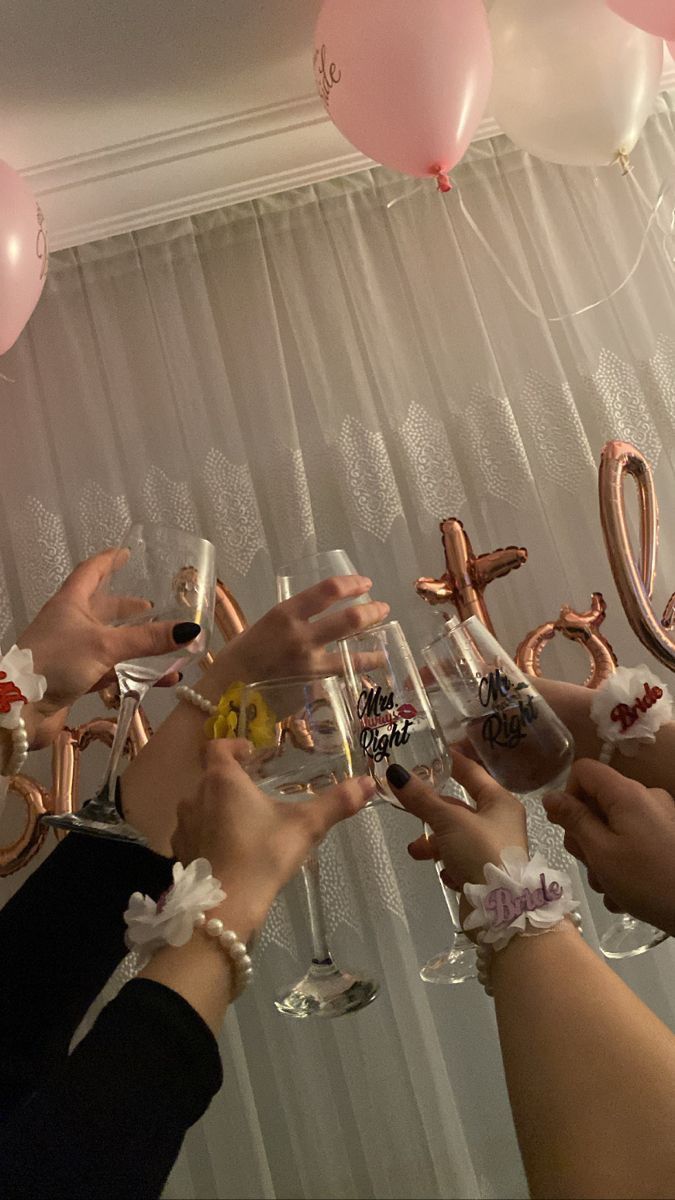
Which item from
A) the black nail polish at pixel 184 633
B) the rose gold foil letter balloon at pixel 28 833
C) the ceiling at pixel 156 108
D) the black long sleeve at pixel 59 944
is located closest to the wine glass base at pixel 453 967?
the black long sleeve at pixel 59 944

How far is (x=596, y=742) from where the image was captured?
3.23ft

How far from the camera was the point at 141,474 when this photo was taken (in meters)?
1.70

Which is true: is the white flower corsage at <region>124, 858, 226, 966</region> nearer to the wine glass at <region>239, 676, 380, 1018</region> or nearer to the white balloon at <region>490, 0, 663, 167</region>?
the wine glass at <region>239, 676, 380, 1018</region>

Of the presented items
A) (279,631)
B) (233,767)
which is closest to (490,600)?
(279,631)

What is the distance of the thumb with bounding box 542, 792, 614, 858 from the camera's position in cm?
78

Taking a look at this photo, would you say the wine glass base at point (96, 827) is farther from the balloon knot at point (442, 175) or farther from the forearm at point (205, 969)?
the balloon knot at point (442, 175)

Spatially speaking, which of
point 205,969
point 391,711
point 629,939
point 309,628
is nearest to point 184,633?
point 309,628

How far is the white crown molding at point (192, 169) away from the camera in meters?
1.65

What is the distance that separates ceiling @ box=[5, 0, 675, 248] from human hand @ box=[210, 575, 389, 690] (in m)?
0.97

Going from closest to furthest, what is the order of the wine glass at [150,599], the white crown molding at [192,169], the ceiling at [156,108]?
the wine glass at [150,599] < the ceiling at [156,108] < the white crown molding at [192,169]

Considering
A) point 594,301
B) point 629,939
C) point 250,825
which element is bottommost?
point 629,939

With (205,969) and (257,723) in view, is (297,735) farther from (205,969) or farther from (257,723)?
(205,969)

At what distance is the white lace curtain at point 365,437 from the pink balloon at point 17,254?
12.2 inches

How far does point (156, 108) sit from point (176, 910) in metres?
1.40
